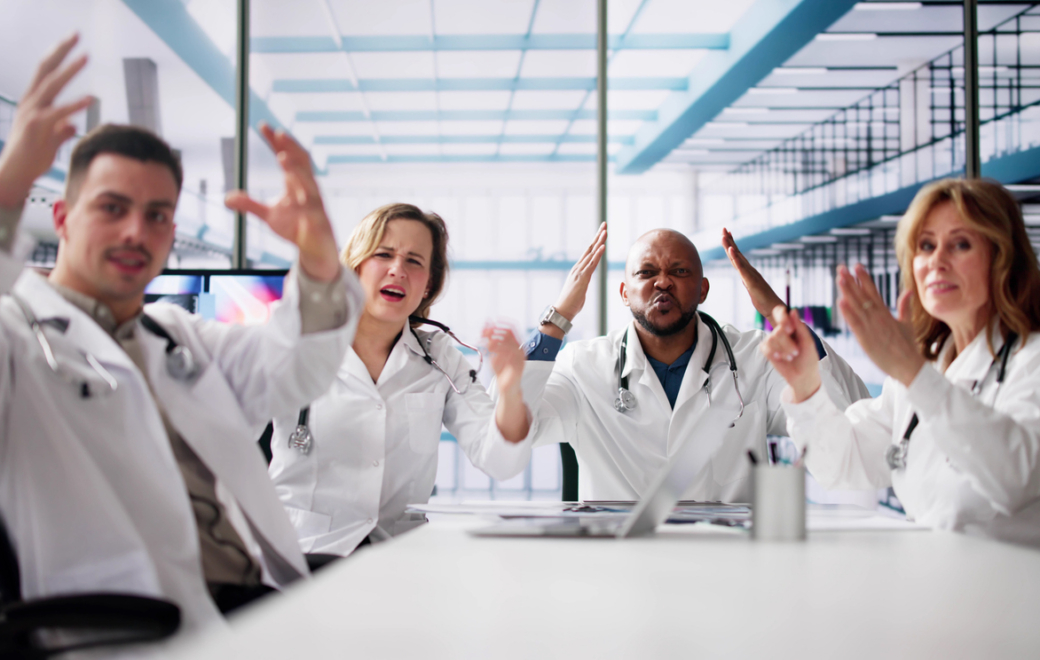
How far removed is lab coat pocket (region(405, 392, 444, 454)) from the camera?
7.02 feet

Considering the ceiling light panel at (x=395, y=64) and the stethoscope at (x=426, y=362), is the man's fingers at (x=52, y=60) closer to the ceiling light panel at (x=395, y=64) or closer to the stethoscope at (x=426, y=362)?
the stethoscope at (x=426, y=362)

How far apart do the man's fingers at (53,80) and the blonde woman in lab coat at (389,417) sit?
1.02 m

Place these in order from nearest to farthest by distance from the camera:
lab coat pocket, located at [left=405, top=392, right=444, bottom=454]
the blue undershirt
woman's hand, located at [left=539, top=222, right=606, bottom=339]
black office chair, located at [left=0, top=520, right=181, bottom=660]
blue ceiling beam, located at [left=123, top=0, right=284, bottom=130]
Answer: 1. black office chair, located at [left=0, top=520, right=181, bottom=660]
2. lab coat pocket, located at [left=405, top=392, right=444, bottom=454]
3. woman's hand, located at [left=539, top=222, right=606, bottom=339]
4. the blue undershirt
5. blue ceiling beam, located at [left=123, top=0, right=284, bottom=130]

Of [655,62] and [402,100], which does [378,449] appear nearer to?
[402,100]

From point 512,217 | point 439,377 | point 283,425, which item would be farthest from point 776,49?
point 283,425

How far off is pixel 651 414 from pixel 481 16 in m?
2.60

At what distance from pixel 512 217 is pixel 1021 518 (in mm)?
2906

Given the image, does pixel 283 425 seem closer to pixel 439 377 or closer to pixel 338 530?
pixel 338 530

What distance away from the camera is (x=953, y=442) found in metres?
1.46

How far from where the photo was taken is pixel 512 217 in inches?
160

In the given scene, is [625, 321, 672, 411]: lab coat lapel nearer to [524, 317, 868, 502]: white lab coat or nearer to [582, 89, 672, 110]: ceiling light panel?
[524, 317, 868, 502]: white lab coat

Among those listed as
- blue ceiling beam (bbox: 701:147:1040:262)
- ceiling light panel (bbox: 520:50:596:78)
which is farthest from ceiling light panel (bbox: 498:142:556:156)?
blue ceiling beam (bbox: 701:147:1040:262)

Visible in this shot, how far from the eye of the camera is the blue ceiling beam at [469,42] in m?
3.95

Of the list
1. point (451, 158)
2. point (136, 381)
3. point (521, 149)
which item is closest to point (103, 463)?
point (136, 381)
